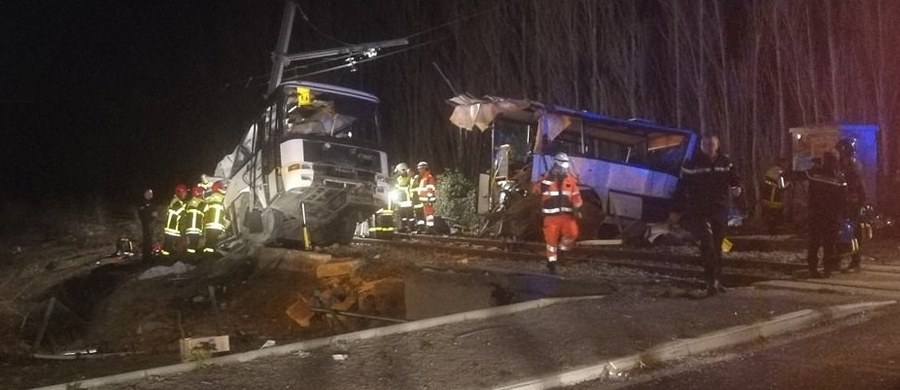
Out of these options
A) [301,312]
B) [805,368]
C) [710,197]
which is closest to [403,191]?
[301,312]

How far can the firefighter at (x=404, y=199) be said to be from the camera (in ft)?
65.9

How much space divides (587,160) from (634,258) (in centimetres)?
374

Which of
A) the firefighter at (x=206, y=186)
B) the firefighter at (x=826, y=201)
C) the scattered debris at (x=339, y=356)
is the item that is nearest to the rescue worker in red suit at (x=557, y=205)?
the firefighter at (x=826, y=201)

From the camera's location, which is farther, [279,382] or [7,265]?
[7,265]

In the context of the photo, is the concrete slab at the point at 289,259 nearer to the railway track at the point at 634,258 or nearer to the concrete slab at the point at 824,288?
the railway track at the point at 634,258

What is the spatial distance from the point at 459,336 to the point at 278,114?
32.0 ft

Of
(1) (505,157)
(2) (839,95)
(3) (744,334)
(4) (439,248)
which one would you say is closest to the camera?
(3) (744,334)

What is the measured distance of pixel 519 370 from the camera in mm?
6391

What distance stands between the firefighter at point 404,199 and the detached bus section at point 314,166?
2.76 meters

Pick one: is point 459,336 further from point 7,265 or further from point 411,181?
point 7,265

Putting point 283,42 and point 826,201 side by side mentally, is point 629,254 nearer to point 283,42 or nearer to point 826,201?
point 826,201

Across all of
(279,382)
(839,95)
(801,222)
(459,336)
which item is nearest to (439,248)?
(801,222)

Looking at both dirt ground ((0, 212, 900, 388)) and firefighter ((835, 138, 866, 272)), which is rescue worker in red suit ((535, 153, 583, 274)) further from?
firefighter ((835, 138, 866, 272))

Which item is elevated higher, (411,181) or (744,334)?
(411,181)
